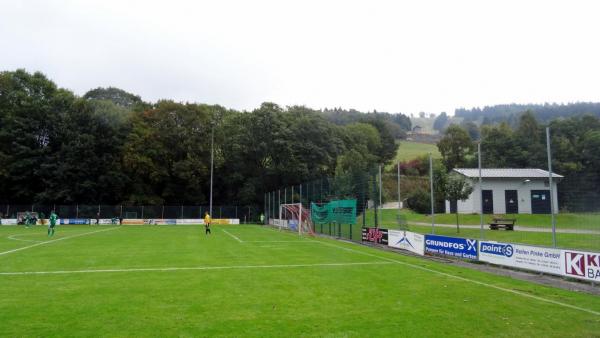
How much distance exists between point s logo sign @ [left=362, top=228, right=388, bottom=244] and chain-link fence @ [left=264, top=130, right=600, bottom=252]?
652 mm

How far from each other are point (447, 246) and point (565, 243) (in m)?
4.82

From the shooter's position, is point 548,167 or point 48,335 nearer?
point 48,335

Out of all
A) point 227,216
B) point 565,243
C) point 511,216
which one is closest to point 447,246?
point 511,216

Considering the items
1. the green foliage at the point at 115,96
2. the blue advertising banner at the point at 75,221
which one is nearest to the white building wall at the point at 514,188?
the blue advertising banner at the point at 75,221

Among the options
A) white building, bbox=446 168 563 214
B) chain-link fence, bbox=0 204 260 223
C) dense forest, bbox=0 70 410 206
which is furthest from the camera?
dense forest, bbox=0 70 410 206

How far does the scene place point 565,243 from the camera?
15086 millimetres

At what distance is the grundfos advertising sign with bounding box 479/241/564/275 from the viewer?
44.9ft

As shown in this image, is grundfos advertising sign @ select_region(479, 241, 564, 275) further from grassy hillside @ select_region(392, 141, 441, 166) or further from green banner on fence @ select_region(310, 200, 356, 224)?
grassy hillside @ select_region(392, 141, 441, 166)

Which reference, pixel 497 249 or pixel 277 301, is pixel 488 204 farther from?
pixel 277 301

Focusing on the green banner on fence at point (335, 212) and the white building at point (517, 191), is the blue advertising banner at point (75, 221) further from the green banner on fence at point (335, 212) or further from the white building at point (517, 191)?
the white building at point (517, 191)

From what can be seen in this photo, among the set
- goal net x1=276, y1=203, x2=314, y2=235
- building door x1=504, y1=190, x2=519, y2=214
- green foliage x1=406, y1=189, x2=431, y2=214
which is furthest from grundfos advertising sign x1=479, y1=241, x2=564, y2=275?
goal net x1=276, y1=203, x2=314, y2=235

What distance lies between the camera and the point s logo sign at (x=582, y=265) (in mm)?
12164

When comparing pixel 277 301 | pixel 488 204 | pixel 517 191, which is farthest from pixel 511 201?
pixel 277 301

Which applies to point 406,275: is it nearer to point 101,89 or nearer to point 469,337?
point 469,337
